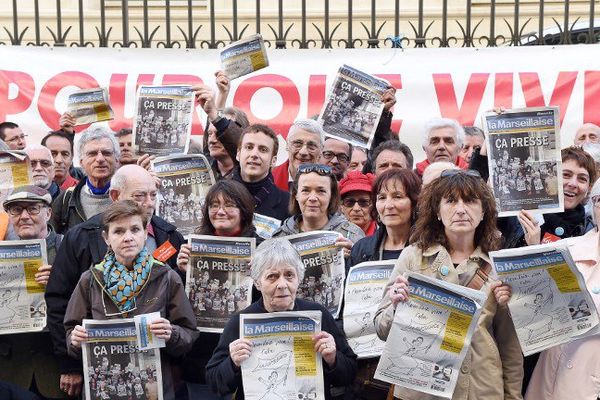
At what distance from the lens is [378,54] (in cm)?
1141

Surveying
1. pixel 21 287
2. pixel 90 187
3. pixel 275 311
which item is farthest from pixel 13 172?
pixel 275 311

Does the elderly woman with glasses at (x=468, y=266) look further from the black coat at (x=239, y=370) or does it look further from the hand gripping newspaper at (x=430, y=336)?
the black coat at (x=239, y=370)

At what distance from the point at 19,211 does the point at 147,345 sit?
1264 mm

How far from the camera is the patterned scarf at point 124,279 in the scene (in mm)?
7242

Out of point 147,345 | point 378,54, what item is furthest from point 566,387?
point 378,54

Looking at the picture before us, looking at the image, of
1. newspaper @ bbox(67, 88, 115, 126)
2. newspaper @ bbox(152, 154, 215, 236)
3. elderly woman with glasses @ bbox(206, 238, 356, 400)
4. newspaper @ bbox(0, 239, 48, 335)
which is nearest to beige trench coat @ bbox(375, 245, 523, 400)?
elderly woman with glasses @ bbox(206, 238, 356, 400)

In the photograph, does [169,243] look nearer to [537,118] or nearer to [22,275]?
[22,275]

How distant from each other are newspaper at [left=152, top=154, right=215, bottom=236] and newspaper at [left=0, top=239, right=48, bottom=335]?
3.31 ft

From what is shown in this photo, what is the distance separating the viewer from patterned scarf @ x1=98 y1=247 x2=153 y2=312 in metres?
7.24

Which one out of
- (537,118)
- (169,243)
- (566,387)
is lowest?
(566,387)

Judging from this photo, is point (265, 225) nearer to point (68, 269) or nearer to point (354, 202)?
point (354, 202)

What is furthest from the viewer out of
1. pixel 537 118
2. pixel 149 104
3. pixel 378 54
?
pixel 378 54

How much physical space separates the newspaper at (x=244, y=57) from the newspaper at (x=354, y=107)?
0.51 meters

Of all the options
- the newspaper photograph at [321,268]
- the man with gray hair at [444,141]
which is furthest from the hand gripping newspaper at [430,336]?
the man with gray hair at [444,141]
